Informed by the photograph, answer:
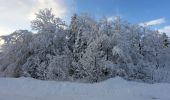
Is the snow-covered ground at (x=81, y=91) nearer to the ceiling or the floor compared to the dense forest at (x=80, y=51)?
nearer to the floor

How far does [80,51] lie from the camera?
2570 centimetres

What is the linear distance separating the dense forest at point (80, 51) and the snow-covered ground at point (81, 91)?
8952 millimetres

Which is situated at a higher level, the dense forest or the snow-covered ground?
the dense forest

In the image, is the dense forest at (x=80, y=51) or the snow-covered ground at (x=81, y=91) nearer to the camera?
the snow-covered ground at (x=81, y=91)

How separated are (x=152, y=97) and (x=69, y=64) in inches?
554

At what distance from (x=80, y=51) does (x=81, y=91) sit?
12.7 metres

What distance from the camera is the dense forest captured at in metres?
24.3

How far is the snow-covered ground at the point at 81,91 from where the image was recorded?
11.4 metres

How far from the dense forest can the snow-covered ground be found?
29.4 feet

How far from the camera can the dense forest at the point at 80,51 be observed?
24.3 meters

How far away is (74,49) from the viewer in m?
25.8

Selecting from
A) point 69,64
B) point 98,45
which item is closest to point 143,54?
point 98,45

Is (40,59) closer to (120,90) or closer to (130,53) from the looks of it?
(130,53)

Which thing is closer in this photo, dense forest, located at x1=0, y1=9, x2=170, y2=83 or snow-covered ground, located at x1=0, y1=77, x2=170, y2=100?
snow-covered ground, located at x1=0, y1=77, x2=170, y2=100
